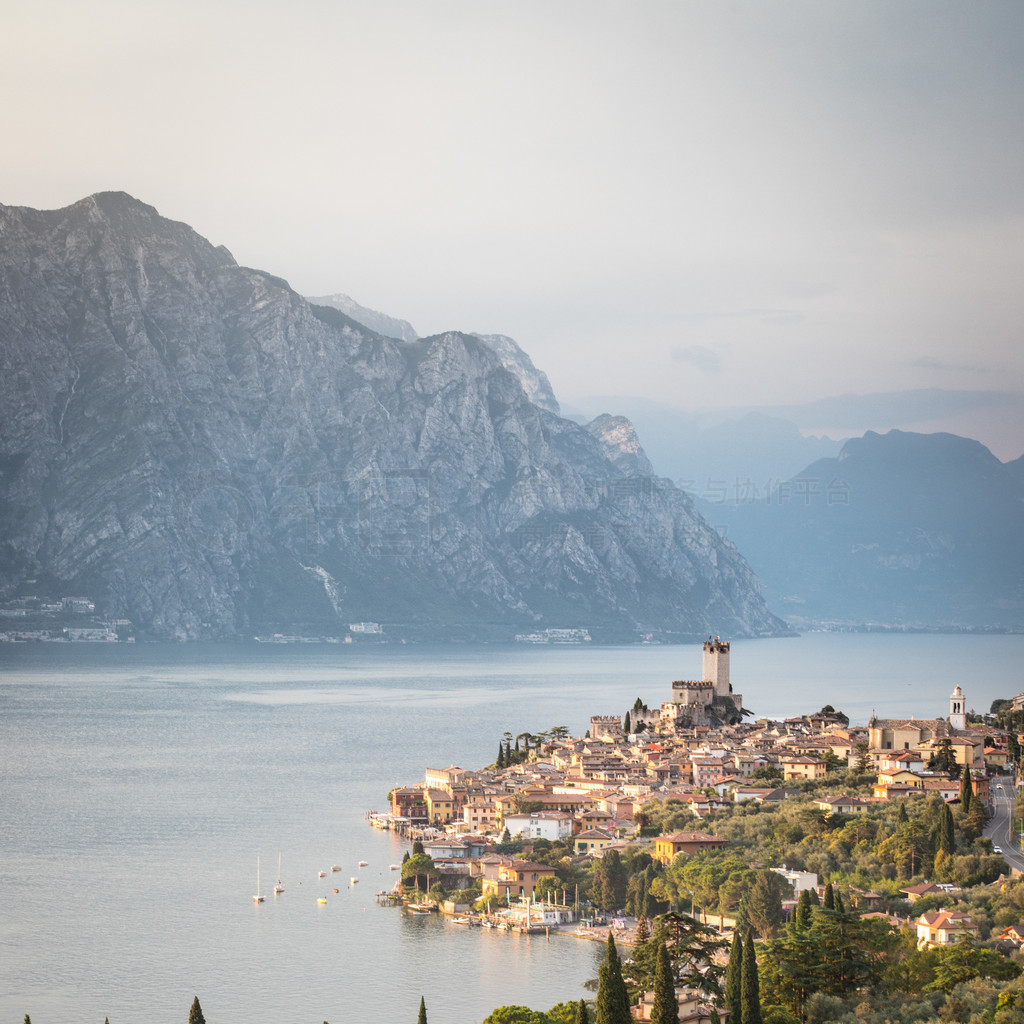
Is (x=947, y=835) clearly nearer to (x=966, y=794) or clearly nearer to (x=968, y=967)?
(x=966, y=794)

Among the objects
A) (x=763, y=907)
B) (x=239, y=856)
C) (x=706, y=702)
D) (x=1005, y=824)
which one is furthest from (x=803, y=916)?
(x=706, y=702)

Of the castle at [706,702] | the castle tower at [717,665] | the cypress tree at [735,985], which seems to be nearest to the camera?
the cypress tree at [735,985]

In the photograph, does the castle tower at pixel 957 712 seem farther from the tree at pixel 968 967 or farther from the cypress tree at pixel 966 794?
the tree at pixel 968 967

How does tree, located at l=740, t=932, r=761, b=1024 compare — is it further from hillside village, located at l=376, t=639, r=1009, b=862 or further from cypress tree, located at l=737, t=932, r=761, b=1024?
hillside village, located at l=376, t=639, r=1009, b=862

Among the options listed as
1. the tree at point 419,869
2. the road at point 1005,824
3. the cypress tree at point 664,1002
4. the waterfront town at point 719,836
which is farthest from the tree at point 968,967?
the tree at point 419,869

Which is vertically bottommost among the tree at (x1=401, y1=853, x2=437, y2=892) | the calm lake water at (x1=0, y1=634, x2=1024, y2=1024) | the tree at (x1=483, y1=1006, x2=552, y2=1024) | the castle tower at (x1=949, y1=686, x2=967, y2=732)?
the calm lake water at (x1=0, y1=634, x2=1024, y2=1024)

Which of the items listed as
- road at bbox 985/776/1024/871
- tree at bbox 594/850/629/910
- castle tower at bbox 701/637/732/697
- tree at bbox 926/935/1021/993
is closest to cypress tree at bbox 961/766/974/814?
road at bbox 985/776/1024/871
